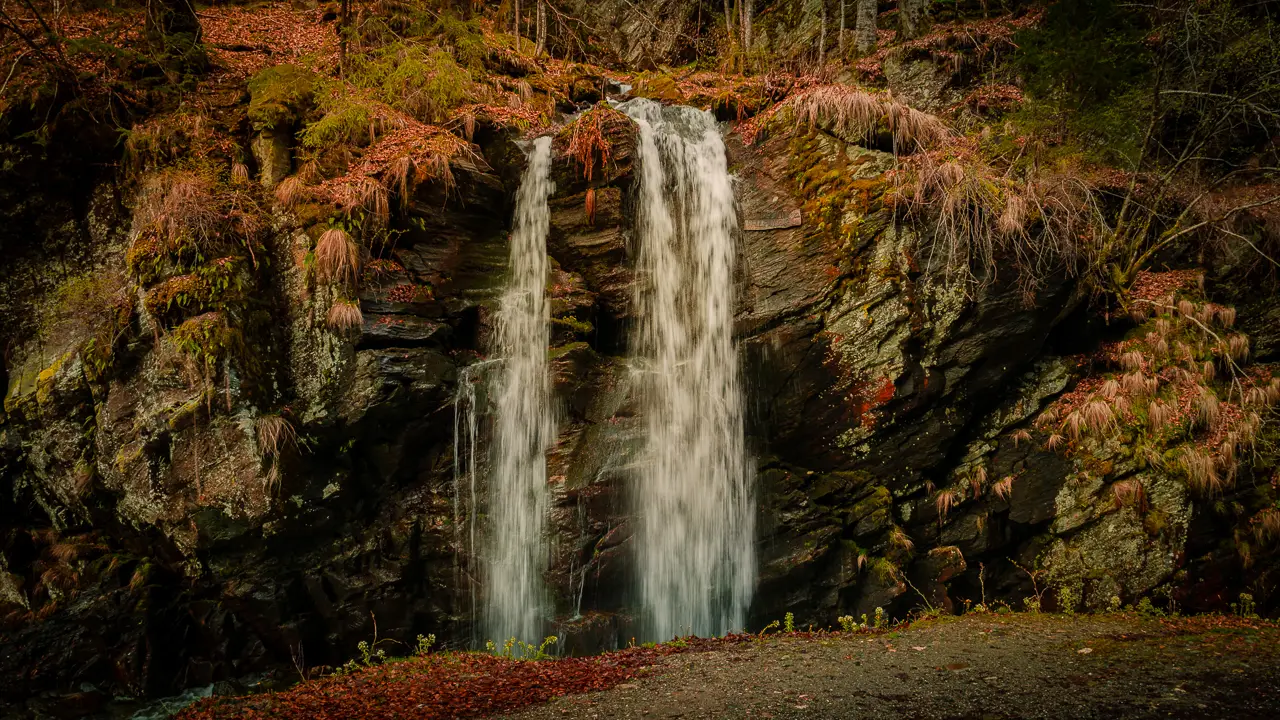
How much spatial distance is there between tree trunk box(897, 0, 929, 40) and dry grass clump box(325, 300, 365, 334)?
13.3 metres

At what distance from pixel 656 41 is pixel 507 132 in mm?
8048

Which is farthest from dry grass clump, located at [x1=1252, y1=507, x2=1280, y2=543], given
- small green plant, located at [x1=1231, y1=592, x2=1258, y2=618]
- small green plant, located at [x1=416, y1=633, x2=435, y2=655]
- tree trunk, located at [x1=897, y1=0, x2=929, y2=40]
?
tree trunk, located at [x1=897, y1=0, x2=929, y2=40]

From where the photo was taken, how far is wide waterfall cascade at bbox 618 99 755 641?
7750 millimetres

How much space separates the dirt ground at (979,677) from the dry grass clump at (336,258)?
5.48 m

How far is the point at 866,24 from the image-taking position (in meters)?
13.5

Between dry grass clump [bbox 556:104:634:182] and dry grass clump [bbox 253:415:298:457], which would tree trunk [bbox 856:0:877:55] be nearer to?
dry grass clump [bbox 556:104:634:182]

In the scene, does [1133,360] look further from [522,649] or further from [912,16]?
[912,16]

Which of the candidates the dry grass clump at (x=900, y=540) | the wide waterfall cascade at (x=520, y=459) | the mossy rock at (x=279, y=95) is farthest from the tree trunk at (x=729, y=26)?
the dry grass clump at (x=900, y=540)

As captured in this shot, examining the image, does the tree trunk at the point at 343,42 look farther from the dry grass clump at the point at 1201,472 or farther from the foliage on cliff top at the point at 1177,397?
the dry grass clump at the point at 1201,472

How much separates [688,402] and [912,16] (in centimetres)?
1164

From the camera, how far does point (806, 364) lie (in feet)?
26.5

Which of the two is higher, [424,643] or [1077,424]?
[1077,424]

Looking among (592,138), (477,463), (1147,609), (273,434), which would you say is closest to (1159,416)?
(1147,609)

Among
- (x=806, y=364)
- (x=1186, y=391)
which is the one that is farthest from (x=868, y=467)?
(x=1186, y=391)
